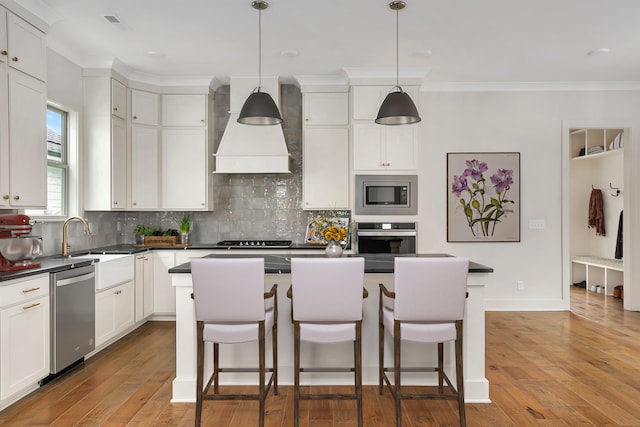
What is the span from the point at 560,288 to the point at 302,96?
4.03 meters

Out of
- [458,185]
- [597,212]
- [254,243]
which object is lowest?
[254,243]

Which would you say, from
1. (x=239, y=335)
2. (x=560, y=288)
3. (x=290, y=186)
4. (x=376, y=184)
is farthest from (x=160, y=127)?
(x=560, y=288)

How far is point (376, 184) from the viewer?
4.85 meters

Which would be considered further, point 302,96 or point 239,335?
point 302,96

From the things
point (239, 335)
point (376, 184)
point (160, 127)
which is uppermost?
point (160, 127)

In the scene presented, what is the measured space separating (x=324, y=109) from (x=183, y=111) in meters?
1.71

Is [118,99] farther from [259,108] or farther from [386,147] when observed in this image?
[386,147]

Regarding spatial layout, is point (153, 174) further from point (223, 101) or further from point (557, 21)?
point (557, 21)

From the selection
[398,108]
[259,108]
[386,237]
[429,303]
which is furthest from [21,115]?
[386,237]

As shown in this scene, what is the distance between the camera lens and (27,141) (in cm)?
322

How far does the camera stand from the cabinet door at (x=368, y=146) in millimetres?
4848

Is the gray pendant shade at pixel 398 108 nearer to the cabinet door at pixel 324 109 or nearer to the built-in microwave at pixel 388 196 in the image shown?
the built-in microwave at pixel 388 196

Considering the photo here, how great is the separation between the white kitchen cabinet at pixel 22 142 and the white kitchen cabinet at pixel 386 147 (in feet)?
9.93

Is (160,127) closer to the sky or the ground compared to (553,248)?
closer to the sky
